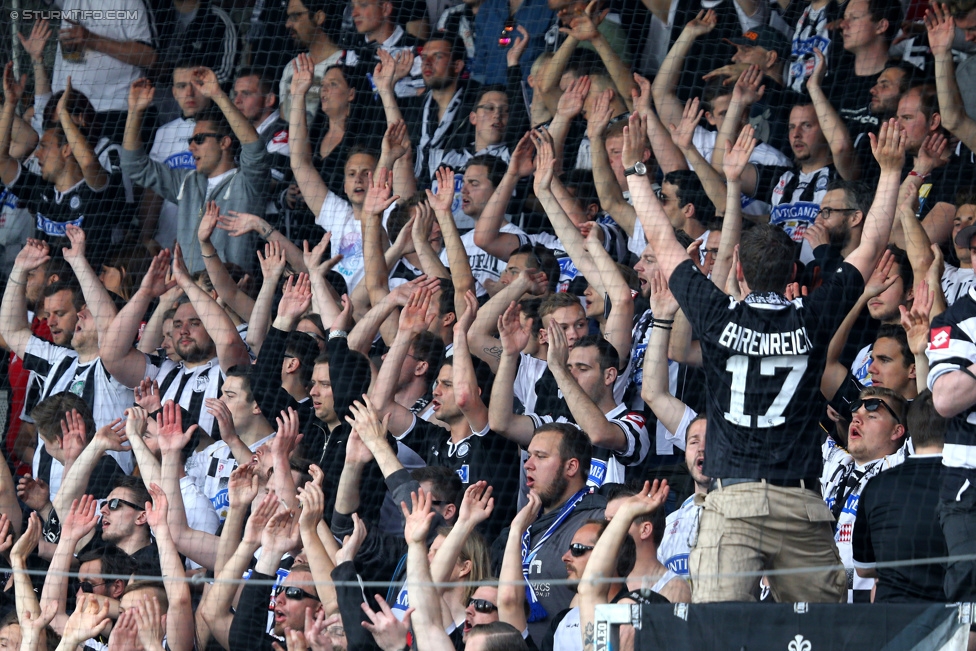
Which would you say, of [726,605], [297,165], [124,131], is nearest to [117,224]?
[124,131]

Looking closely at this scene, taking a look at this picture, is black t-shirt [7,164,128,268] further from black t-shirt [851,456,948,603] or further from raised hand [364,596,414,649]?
black t-shirt [851,456,948,603]

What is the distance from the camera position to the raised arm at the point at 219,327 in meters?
5.77

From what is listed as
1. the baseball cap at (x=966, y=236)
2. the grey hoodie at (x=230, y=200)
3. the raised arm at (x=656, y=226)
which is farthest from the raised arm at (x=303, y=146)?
the baseball cap at (x=966, y=236)

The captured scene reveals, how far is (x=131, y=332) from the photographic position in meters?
5.94

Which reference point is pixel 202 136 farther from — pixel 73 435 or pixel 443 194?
pixel 73 435

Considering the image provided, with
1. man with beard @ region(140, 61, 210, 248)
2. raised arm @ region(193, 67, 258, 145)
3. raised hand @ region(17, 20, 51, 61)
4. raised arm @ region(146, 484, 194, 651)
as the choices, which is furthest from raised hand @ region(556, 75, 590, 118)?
raised hand @ region(17, 20, 51, 61)

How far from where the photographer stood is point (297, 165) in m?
6.50

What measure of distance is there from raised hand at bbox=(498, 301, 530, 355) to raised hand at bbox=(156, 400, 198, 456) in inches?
49.8

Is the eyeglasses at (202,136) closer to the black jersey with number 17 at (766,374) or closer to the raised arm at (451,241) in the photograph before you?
the raised arm at (451,241)

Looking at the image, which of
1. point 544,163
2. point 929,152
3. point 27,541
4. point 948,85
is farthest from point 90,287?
point 948,85

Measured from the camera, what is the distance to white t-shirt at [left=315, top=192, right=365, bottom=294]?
6.20 metres

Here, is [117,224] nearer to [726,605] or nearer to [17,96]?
[17,96]

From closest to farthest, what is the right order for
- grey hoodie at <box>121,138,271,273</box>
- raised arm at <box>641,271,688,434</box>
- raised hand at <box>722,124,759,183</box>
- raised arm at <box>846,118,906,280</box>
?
raised arm at <box>846,118,906,280</box>
raised arm at <box>641,271,688,434</box>
raised hand at <box>722,124,759,183</box>
grey hoodie at <box>121,138,271,273</box>

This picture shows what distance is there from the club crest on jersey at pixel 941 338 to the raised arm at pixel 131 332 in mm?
3563
